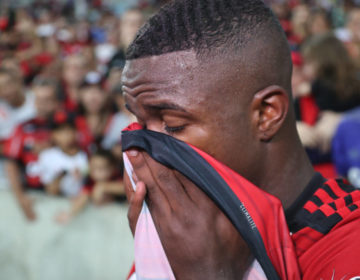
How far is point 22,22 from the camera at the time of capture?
9594 millimetres

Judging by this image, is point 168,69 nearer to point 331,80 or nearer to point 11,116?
point 331,80

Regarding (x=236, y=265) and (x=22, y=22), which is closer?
(x=236, y=265)

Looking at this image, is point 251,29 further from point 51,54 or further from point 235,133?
point 51,54

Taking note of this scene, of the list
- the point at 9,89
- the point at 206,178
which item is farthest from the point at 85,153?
the point at 206,178

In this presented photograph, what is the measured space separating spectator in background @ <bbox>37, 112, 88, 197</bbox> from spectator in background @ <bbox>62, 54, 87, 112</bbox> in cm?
75

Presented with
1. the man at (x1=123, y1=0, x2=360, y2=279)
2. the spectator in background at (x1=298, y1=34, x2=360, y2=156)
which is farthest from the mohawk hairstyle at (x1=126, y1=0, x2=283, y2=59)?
the spectator in background at (x1=298, y1=34, x2=360, y2=156)

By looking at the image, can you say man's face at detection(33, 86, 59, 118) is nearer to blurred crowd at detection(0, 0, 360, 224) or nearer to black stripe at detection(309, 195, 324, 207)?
blurred crowd at detection(0, 0, 360, 224)

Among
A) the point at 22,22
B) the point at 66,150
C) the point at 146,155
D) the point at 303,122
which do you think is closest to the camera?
the point at 146,155

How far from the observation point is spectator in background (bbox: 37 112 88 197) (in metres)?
3.93

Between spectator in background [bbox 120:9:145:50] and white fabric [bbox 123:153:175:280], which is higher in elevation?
spectator in background [bbox 120:9:145:50]

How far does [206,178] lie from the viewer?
3.47 ft

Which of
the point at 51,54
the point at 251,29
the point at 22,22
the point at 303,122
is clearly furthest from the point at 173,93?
the point at 22,22

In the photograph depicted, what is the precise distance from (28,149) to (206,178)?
359cm

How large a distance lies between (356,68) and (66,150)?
2817mm
